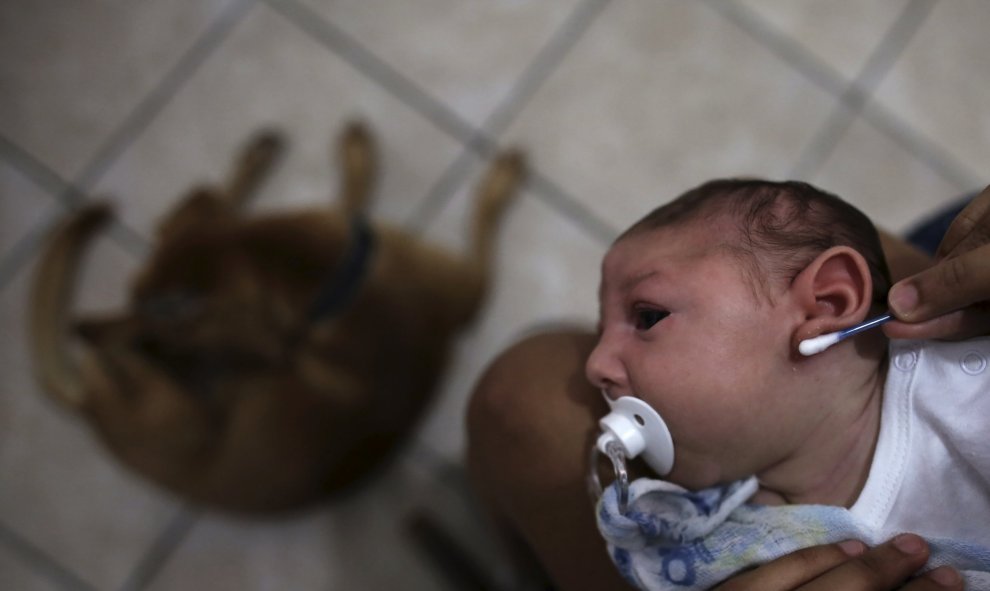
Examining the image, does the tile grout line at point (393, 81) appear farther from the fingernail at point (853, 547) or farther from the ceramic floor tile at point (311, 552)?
the fingernail at point (853, 547)

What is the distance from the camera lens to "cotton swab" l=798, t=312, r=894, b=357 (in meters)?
0.77

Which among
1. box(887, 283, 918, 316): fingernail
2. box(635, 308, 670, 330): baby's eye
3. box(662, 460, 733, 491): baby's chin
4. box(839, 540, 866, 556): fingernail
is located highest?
box(887, 283, 918, 316): fingernail

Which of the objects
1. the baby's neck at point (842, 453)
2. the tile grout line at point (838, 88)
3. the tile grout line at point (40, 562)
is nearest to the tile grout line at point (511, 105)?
the tile grout line at point (838, 88)

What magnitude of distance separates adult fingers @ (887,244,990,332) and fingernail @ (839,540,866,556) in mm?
222

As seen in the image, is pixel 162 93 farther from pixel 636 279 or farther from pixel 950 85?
pixel 950 85

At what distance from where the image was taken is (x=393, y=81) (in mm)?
1973

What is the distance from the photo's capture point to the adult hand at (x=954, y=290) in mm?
711

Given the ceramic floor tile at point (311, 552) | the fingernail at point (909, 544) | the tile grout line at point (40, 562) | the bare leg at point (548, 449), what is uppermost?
the fingernail at point (909, 544)

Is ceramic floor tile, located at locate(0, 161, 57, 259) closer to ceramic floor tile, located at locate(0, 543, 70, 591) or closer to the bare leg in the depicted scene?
ceramic floor tile, located at locate(0, 543, 70, 591)

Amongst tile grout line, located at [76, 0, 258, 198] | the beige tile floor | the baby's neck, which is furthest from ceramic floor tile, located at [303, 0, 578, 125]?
the baby's neck

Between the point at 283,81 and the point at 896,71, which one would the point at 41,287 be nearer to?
the point at 283,81

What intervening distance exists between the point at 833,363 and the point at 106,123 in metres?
1.76

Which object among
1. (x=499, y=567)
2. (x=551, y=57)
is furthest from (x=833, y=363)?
(x=551, y=57)

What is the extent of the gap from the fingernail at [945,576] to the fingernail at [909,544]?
0.07 ft
